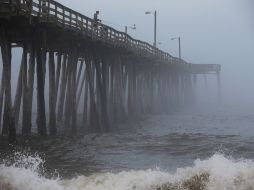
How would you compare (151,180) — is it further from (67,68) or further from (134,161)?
(67,68)

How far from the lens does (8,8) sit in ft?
53.0

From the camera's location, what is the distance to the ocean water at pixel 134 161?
36.8ft

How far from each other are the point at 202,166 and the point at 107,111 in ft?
43.2

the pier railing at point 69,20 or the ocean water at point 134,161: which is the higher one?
the pier railing at point 69,20

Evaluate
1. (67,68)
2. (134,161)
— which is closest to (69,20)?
(67,68)

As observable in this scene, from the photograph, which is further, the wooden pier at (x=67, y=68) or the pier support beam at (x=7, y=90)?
the wooden pier at (x=67, y=68)

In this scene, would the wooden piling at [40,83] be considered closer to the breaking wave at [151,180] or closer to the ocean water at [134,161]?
the ocean water at [134,161]

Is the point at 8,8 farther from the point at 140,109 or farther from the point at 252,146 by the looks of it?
the point at 140,109

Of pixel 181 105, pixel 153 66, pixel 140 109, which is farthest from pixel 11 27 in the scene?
pixel 181 105

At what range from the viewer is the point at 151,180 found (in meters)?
11.4

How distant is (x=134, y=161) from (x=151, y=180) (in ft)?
10.9

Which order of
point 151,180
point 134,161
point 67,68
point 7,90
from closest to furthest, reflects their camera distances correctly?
point 151,180 → point 134,161 → point 7,90 → point 67,68

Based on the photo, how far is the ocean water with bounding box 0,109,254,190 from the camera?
11.2 m

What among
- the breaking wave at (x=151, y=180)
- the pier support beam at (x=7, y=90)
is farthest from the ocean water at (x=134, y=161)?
the pier support beam at (x=7, y=90)
